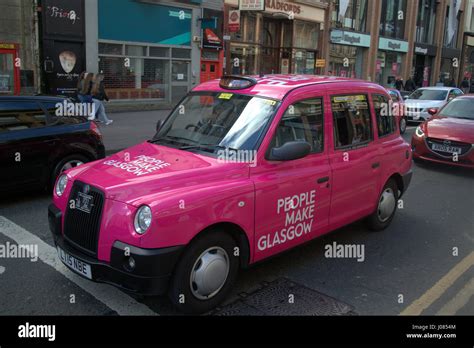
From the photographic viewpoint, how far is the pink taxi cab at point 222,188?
11.3 ft

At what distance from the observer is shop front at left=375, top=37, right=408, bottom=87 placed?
33375 mm

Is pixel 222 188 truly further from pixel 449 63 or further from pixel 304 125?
pixel 449 63

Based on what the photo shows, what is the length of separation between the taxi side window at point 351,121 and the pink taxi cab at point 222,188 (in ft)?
0.06

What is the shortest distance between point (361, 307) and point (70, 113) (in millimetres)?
5551

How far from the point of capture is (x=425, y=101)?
17.4m

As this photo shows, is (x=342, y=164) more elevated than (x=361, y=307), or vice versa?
(x=342, y=164)

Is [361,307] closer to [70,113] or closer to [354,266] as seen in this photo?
[354,266]

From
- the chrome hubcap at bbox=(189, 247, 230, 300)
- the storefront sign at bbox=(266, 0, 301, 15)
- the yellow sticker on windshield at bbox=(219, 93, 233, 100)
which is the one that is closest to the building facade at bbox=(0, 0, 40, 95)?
the storefront sign at bbox=(266, 0, 301, 15)

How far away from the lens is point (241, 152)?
4129 millimetres

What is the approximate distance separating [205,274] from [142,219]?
70cm

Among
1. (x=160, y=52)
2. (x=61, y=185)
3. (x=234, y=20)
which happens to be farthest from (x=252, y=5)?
(x=61, y=185)

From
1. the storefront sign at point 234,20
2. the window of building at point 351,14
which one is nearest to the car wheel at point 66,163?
the storefront sign at point 234,20

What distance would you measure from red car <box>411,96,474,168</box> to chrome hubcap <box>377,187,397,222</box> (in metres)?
4.20
